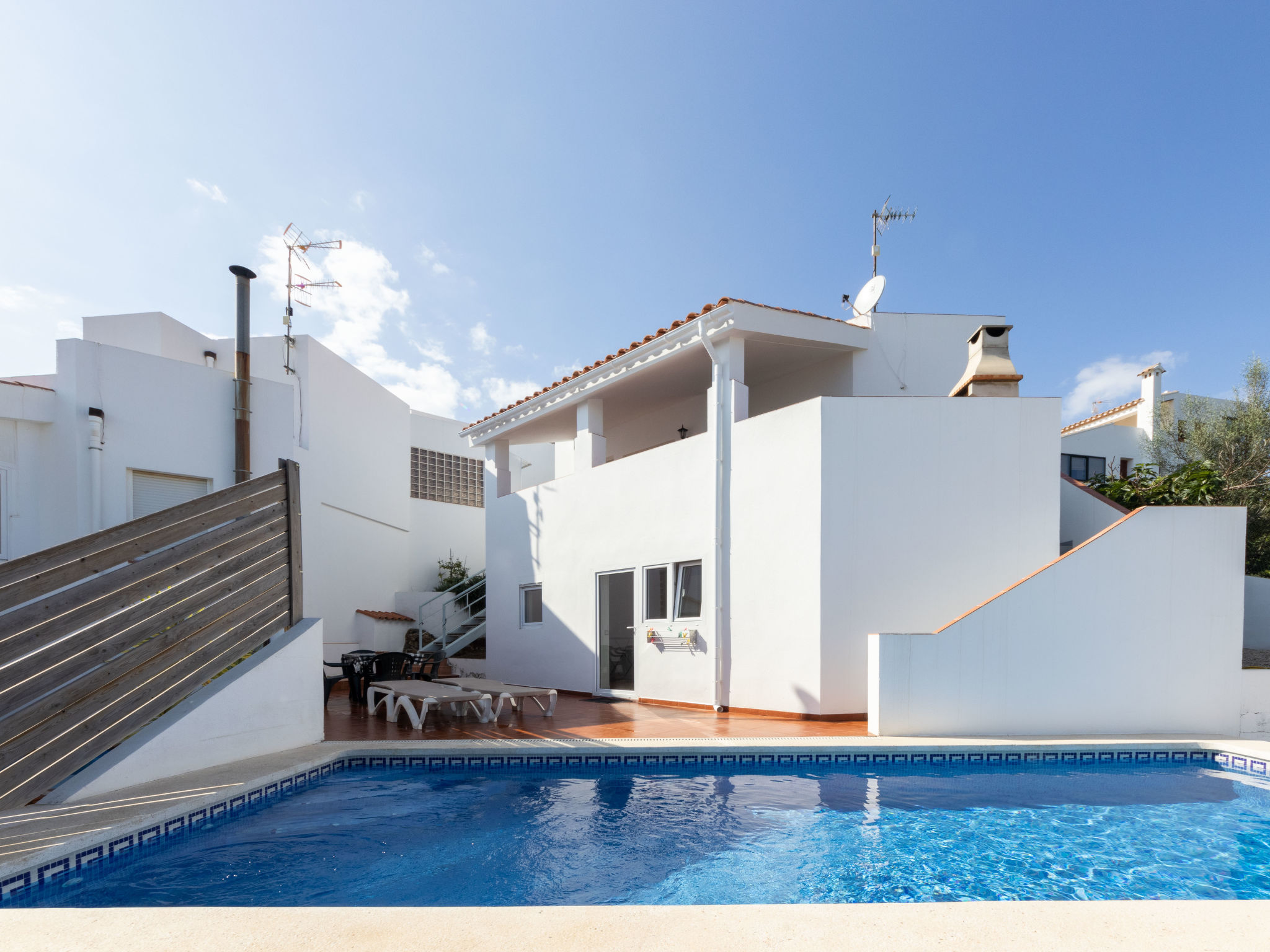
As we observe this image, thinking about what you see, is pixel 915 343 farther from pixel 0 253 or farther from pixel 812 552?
pixel 0 253

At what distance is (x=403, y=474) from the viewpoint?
20.2m

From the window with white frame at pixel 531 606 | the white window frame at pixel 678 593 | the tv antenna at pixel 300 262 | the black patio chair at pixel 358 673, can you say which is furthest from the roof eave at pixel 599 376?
the black patio chair at pixel 358 673

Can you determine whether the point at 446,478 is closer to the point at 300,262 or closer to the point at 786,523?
the point at 300,262

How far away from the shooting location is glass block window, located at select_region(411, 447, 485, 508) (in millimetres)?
21078

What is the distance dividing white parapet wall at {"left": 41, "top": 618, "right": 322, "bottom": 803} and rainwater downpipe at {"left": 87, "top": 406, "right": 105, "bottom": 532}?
3697mm

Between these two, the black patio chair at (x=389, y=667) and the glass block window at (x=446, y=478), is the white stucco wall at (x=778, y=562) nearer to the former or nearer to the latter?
the black patio chair at (x=389, y=667)

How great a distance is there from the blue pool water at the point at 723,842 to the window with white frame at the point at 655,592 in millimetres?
4430

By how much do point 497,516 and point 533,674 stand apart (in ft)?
11.5

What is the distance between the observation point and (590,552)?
12906 millimetres

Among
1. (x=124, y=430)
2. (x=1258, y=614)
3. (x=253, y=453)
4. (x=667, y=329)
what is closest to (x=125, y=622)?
(x=124, y=430)

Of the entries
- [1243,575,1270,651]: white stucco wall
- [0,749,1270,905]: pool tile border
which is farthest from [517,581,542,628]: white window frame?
→ [1243,575,1270,651]: white stucco wall

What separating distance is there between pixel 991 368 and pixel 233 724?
1040 centimetres

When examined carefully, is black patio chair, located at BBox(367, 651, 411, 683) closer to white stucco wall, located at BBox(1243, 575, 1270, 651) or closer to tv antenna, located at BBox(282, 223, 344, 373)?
tv antenna, located at BBox(282, 223, 344, 373)

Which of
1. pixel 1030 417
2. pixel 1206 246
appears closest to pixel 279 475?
pixel 1030 417
